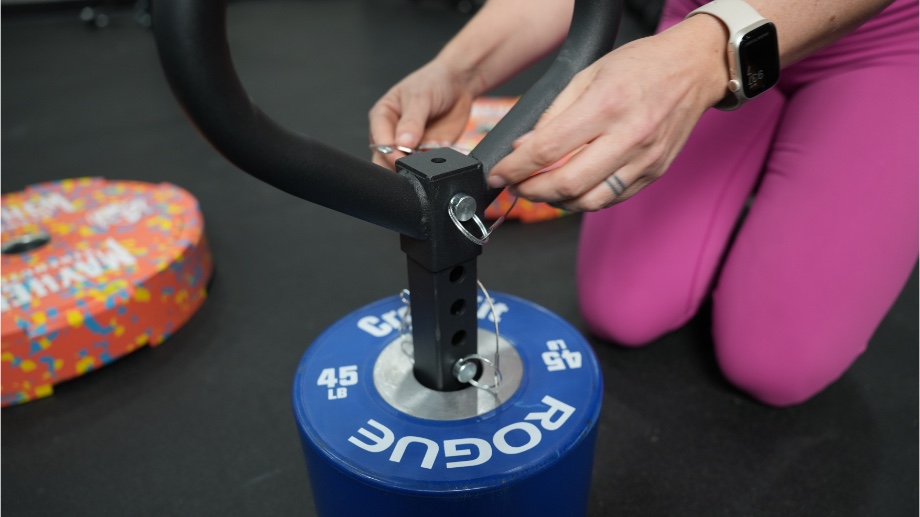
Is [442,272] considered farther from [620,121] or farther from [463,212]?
[620,121]

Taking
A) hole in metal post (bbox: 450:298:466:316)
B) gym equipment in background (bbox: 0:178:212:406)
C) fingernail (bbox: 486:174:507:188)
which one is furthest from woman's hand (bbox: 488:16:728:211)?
gym equipment in background (bbox: 0:178:212:406)

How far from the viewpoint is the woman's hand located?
51 centimetres

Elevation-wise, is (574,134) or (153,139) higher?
(574,134)

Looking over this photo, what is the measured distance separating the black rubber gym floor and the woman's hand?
0.47 m

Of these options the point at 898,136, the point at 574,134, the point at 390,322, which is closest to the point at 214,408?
the point at 390,322

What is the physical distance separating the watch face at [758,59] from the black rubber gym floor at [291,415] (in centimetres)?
51

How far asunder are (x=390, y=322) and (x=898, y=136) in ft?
2.26

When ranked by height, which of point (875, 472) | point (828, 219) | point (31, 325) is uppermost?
point (828, 219)

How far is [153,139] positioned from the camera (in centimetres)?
189

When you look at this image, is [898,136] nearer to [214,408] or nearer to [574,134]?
[574,134]

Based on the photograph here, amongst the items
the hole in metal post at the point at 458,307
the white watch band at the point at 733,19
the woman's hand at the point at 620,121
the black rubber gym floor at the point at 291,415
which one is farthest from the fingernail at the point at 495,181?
the black rubber gym floor at the point at 291,415

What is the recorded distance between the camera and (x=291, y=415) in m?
0.96

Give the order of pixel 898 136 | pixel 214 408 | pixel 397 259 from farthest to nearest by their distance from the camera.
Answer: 1. pixel 397 259
2. pixel 214 408
3. pixel 898 136

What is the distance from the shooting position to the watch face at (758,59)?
0.56 m
